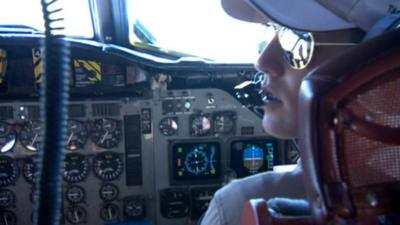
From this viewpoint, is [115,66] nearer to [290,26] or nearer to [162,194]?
[162,194]

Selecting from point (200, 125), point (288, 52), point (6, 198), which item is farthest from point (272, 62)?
point (6, 198)

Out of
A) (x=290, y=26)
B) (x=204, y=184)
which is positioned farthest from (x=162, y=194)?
(x=290, y=26)

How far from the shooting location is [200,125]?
3246mm

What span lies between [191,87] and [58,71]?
2.60m

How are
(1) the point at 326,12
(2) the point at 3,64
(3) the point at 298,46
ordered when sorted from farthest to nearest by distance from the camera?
1. (2) the point at 3,64
2. (3) the point at 298,46
3. (1) the point at 326,12

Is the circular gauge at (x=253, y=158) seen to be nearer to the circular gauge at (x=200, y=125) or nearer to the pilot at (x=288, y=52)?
the circular gauge at (x=200, y=125)

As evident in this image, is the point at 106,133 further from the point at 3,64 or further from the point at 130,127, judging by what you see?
the point at 3,64

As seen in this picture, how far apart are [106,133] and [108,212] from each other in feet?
1.46

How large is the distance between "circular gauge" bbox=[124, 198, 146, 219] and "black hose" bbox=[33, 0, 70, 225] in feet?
8.63

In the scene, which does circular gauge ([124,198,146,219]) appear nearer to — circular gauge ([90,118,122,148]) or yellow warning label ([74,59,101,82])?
circular gauge ([90,118,122,148])

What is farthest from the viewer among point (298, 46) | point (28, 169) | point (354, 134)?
point (28, 169)

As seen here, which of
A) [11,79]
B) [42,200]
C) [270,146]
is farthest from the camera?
[270,146]

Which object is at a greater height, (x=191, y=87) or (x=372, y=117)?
(x=191, y=87)

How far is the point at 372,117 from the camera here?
1.67 feet
